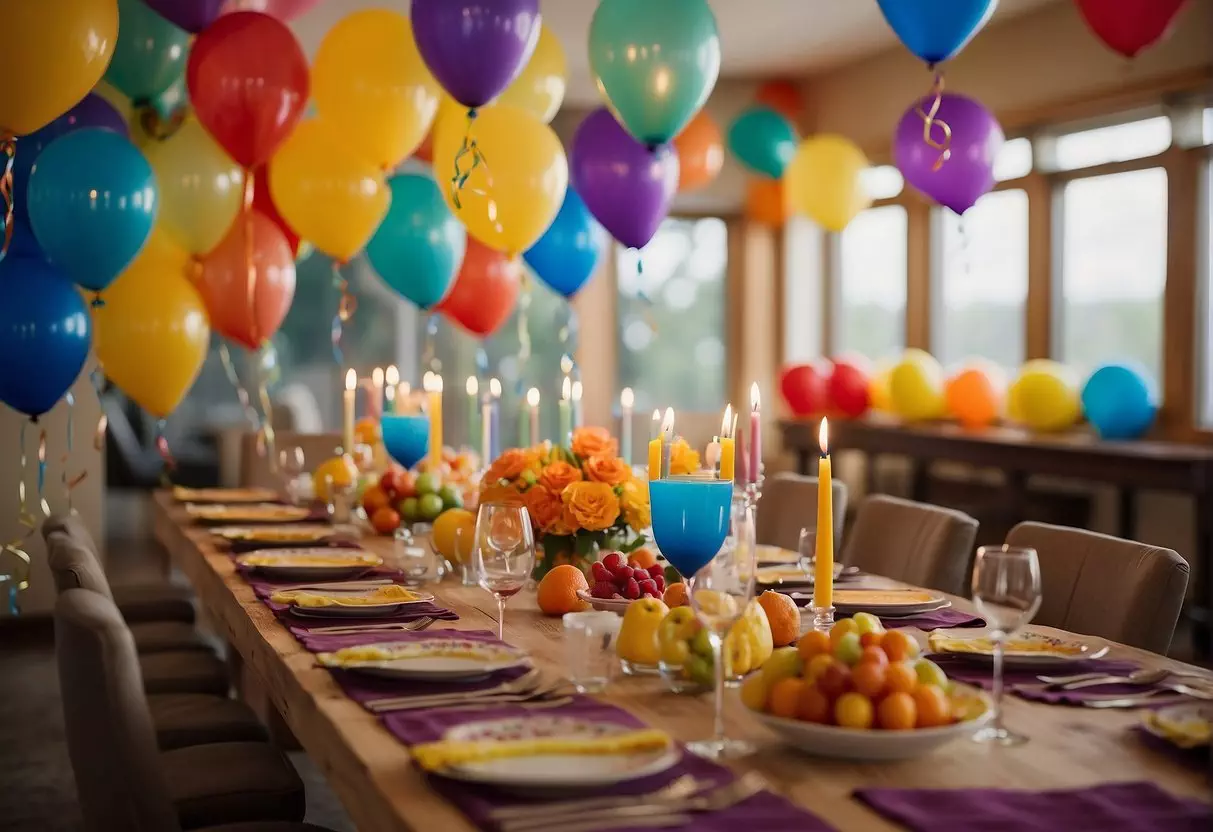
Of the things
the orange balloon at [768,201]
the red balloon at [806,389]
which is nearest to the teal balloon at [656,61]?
the red balloon at [806,389]

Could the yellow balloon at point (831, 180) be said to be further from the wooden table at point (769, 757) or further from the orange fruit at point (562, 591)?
the wooden table at point (769, 757)

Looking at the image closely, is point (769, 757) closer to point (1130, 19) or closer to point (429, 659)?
point (429, 659)

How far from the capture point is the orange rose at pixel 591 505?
229cm

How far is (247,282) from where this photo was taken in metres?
3.88

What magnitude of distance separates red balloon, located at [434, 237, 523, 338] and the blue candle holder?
3.81 ft

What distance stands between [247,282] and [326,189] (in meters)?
0.36

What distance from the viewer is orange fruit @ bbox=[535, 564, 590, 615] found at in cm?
215

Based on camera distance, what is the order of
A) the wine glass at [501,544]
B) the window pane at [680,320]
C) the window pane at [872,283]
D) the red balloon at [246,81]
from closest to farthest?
the wine glass at [501,544] → the red balloon at [246,81] → the window pane at [872,283] → the window pane at [680,320]

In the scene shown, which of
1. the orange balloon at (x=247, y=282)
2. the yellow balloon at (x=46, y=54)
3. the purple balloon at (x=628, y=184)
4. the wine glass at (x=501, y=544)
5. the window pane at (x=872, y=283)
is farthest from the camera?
the window pane at (x=872, y=283)

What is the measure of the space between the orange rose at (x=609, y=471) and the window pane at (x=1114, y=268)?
406cm

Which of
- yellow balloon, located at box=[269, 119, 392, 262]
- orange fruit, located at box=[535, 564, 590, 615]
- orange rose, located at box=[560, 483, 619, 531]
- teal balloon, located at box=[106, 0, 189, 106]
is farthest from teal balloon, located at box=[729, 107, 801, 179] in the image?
orange fruit, located at box=[535, 564, 590, 615]

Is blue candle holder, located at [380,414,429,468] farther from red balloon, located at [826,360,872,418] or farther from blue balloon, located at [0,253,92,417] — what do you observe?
red balloon, located at [826,360,872,418]

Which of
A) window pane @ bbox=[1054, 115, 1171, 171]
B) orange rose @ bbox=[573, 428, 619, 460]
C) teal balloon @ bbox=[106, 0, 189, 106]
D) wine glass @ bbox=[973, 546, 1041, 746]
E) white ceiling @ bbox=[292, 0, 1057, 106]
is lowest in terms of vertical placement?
wine glass @ bbox=[973, 546, 1041, 746]

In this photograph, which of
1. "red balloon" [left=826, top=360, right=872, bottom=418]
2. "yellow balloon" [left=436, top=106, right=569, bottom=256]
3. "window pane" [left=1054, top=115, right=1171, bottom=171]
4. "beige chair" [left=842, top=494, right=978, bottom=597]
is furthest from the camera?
"red balloon" [left=826, top=360, right=872, bottom=418]
